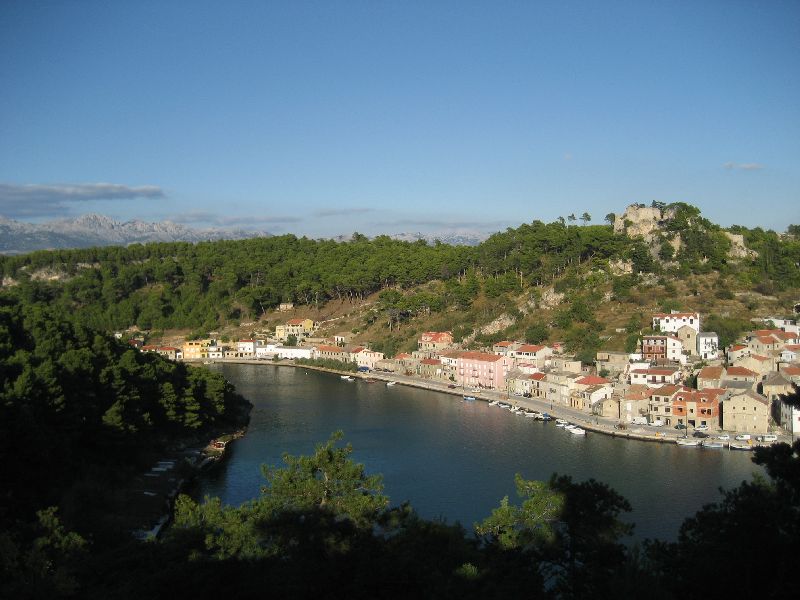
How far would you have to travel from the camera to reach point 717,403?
13.7m

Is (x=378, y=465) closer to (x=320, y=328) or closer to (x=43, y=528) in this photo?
(x=43, y=528)

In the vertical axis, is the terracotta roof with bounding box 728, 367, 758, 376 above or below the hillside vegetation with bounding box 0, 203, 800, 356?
below

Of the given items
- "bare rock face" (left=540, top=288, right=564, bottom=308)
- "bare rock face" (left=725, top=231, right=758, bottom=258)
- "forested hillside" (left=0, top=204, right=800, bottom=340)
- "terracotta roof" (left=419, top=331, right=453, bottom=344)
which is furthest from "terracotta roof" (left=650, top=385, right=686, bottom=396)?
"bare rock face" (left=725, top=231, right=758, bottom=258)

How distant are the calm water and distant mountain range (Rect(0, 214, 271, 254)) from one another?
218ft

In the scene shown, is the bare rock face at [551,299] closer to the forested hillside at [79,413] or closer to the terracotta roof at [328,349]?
the terracotta roof at [328,349]

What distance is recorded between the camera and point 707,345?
17.7m

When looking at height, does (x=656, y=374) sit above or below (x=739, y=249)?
below

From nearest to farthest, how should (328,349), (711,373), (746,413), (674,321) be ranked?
(746,413) < (711,373) < (674,321) < (328,349)

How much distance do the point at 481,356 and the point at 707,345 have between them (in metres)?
5.57

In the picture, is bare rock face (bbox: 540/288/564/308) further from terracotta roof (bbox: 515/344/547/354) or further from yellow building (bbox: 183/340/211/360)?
yellow building (bbox: 183/340/211/360)

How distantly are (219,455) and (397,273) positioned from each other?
17.5 m

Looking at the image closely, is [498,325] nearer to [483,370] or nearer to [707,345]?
[483,370]

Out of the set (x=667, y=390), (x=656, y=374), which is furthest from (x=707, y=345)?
(x=667, y=390)

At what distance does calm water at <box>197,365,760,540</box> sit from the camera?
10.1 meters
